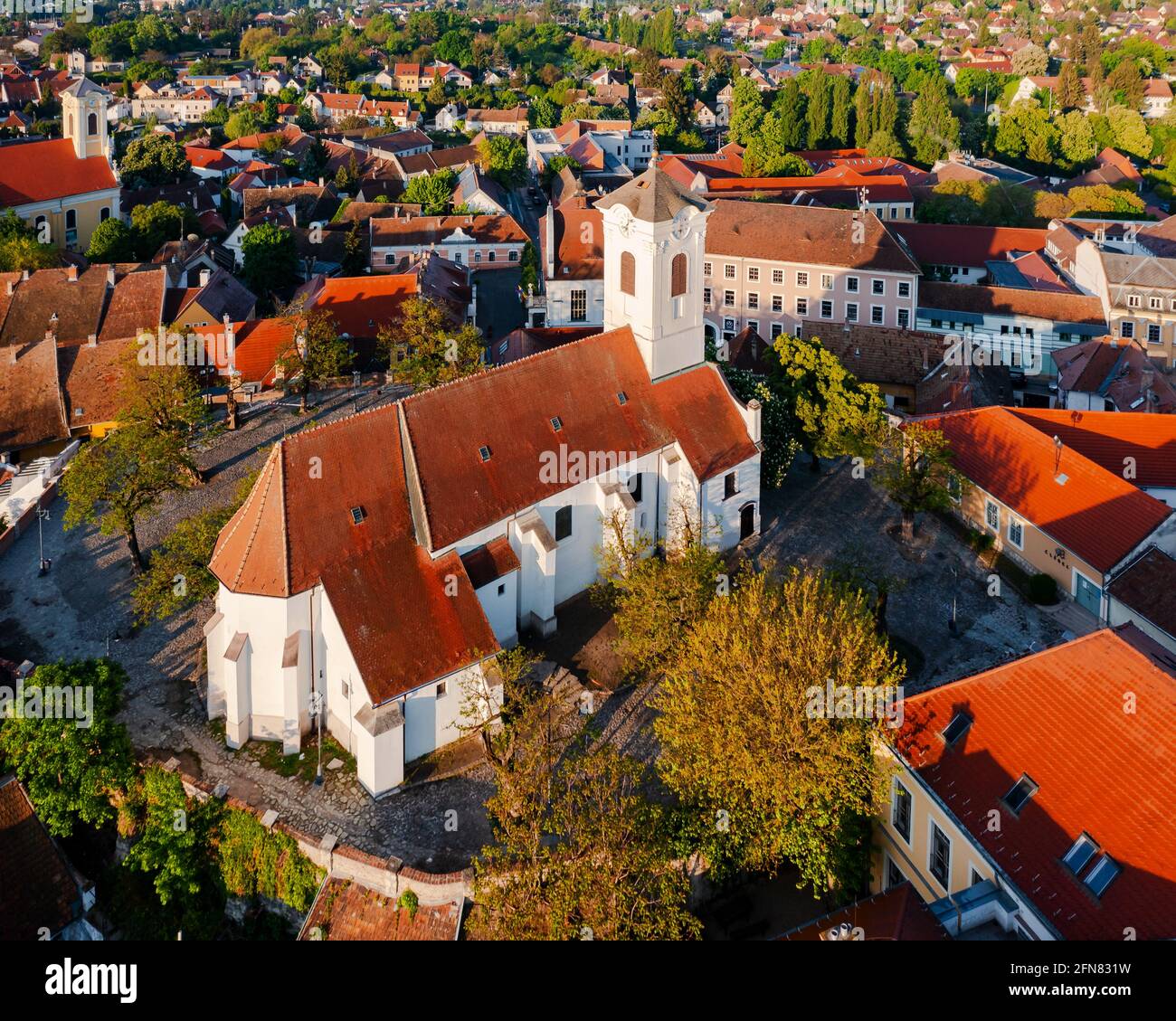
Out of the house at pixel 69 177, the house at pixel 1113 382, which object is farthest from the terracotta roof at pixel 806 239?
the house at pixel 69 177

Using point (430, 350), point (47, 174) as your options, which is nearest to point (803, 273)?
point (430, 350)

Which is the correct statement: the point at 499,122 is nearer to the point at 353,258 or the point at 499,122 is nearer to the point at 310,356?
the point at 353,258

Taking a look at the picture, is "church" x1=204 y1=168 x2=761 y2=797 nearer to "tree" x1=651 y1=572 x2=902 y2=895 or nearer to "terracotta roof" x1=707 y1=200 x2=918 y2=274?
"tree" x1=651 y1=572 x2=902 y2=895

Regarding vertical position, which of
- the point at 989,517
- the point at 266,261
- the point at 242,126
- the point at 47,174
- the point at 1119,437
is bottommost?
the point at 989,517
